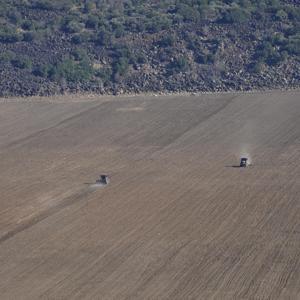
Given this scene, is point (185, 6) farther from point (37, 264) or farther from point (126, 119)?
point (37, 264)

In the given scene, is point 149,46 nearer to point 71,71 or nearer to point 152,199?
point 71,71

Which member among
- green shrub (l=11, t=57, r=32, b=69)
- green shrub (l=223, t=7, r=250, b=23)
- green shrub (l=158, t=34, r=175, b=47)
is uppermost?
green shrub (l=223, t=7, r=250, b=23)

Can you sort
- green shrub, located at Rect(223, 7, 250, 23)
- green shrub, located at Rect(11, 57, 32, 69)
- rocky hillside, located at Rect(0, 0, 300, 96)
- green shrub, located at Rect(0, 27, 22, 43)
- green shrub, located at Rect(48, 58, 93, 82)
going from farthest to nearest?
green shrub, located at Rect(223, 7, 250, 23) < green shrub, located at Rect(0, 27, 22, 43) < green shrub, located at Rect(11, 57, 32, 69) < green shrub, located at Rect(48, 58, 93, 82) < rocky hillside, located at Rect(0, 0, 300, 96)

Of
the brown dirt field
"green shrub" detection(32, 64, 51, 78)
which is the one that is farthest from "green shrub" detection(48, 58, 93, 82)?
the brown dirt field

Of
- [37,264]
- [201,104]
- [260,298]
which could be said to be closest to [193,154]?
[201,104]

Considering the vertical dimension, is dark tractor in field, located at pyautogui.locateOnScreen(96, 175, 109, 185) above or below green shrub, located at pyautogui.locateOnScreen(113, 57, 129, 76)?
above

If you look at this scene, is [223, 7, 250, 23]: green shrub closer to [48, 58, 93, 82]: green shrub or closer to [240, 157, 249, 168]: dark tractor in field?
[48, 58, 93, 82]: green shrub

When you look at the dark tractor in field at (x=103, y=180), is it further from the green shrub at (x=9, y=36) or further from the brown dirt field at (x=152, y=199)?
the green shrub at (x=9, y=36)
